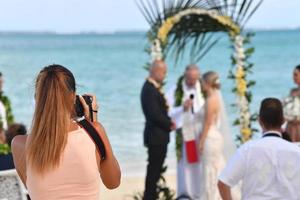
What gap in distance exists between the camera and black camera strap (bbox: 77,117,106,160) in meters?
3.80

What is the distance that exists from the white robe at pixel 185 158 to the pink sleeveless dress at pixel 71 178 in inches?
241

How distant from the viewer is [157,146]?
372 inches

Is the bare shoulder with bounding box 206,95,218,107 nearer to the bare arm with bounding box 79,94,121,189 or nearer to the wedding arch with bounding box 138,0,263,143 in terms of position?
the wedding arch with bounding box 138,0,263,143

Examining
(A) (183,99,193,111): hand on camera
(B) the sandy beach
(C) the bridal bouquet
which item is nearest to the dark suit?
(A) (183,99,193,111): hand on camera

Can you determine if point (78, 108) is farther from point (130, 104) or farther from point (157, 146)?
point (130, 104)

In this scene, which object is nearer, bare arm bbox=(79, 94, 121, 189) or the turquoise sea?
bare arm bbox=(79, 94, 121, 189)

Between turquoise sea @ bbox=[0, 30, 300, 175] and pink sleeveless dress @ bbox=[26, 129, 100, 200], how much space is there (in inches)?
13.9

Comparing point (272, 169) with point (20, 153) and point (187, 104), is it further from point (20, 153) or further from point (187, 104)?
point (187, 104)

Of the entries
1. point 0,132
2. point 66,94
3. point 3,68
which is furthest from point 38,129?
point 3,68

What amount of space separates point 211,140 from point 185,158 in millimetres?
489

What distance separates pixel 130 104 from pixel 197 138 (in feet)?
71.4

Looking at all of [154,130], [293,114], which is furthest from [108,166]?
[293,114]

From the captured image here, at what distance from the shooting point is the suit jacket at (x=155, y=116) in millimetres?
9297

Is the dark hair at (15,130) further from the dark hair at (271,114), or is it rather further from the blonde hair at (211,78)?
the dark hair at (271,114)
